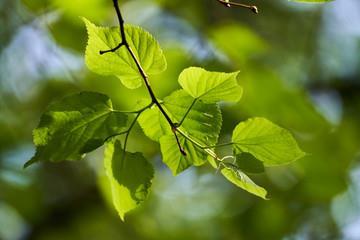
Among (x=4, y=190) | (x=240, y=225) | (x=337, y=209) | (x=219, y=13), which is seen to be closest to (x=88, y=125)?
(x=219, y=13)

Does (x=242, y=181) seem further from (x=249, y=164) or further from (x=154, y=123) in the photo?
(x=154, y=123)

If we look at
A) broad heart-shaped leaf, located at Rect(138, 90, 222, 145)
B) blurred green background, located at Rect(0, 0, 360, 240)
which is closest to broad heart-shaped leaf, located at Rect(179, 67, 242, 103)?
broad heart-shaped leaf, located at Rect(138, 90, 222, 145)

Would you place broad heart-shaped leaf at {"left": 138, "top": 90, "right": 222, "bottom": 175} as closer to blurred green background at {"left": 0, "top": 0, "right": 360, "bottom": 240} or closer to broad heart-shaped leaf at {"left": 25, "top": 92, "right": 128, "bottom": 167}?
broad heart-shaped leaf at {"left": 25, "top": 92, "right": 128, "bottom": 167}

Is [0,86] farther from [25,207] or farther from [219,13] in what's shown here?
[219,13]

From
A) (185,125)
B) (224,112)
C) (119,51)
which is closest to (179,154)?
(185,125)

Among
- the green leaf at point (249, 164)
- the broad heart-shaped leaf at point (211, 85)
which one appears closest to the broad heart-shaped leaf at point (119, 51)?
the broad heart-shaped leaf at point (211, 85)

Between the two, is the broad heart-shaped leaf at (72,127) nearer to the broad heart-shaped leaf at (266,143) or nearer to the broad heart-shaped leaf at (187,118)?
the broad heart-shaped leaf at (187,118)

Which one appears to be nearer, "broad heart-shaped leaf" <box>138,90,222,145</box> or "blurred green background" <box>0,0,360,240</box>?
"broad heart-shaped leaf" <box>138,90,222,145</box>
